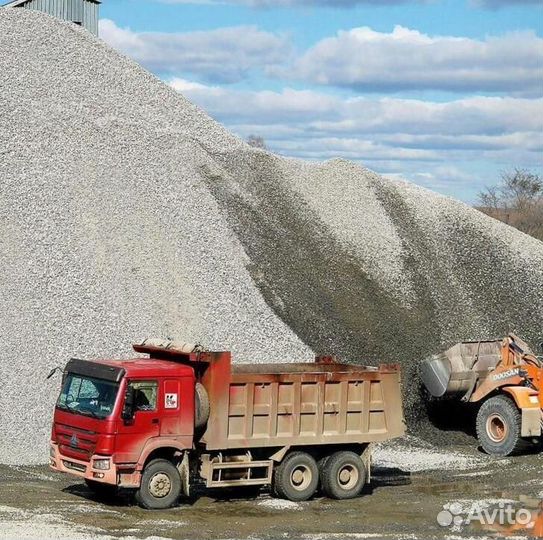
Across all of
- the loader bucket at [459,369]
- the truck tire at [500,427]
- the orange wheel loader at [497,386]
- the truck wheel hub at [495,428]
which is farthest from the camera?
the loader bucket at [459,369]

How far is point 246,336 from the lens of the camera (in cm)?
2723

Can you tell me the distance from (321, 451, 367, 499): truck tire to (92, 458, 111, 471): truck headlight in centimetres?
415

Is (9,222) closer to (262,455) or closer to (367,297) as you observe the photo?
(367,297)

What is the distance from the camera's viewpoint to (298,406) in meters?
18.5

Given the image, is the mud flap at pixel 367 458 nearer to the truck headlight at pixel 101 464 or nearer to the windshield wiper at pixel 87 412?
the truck headlight at pixel 101 464

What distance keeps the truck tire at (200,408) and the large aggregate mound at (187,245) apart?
526cm

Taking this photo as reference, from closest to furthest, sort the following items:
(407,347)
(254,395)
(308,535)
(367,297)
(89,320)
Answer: (308,535)
(254,395)
(89,320)
(407,347)
(367,297)

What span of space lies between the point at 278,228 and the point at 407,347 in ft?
23.2

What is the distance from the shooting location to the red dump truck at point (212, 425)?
667 inches

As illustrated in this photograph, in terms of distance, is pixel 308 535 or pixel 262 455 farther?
Answer: pixel 262 455

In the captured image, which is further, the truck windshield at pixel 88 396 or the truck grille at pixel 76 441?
the truck windshield at pixel 88 396

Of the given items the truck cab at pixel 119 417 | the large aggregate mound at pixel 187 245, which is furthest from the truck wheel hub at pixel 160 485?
the large aggregate mound at pixel 187 245

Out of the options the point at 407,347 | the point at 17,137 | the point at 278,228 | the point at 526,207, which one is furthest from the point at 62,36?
the point at 526,207

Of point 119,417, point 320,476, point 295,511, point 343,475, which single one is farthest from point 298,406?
point 119,417
